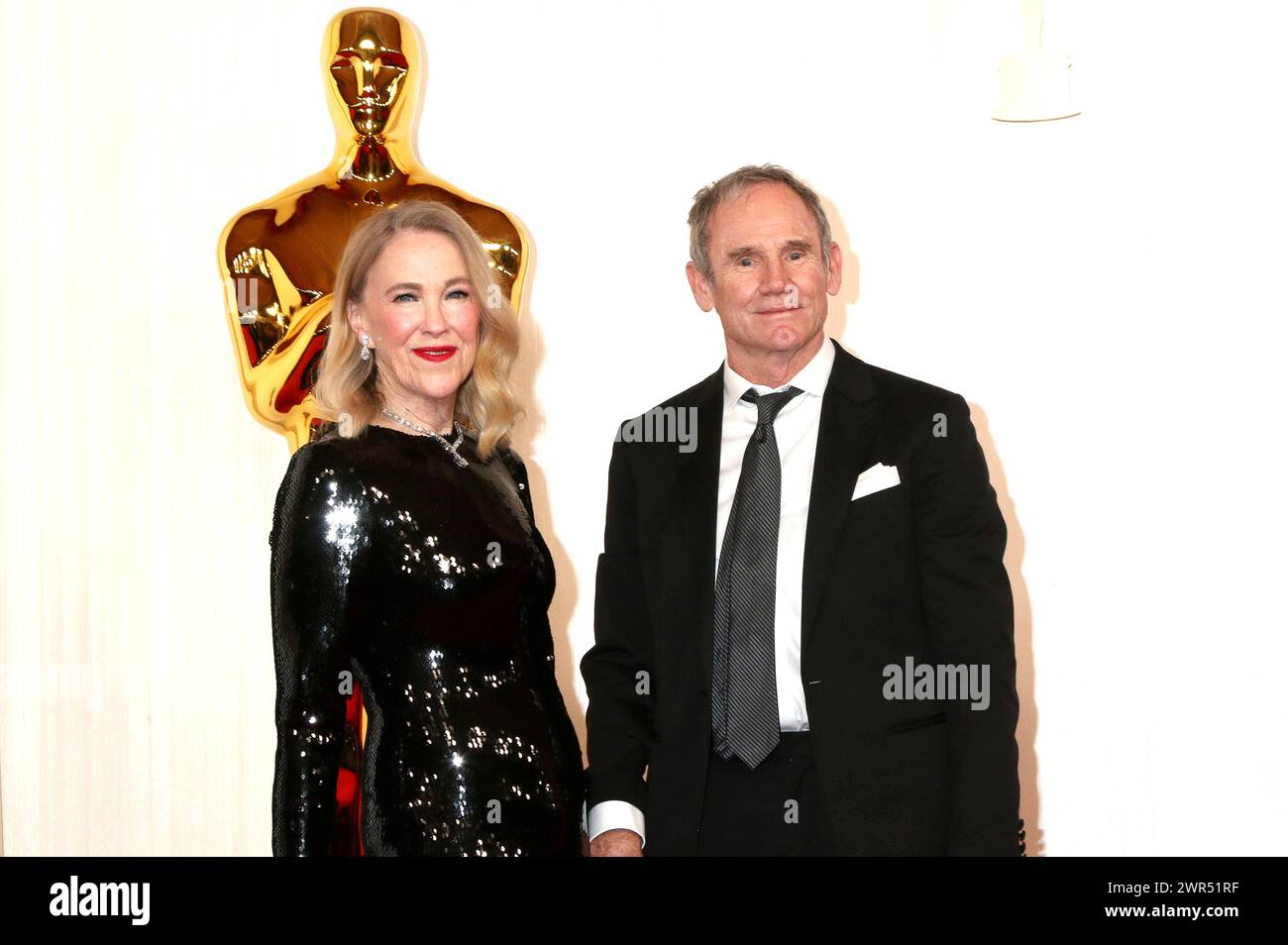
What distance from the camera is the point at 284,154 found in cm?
334

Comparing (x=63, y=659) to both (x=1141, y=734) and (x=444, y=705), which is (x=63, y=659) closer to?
(x=444, y=705)

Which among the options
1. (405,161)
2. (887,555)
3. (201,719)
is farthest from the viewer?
(201,719)

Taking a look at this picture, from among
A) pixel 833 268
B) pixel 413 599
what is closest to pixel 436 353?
pixel 413 599

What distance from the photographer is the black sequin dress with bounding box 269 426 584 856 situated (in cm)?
208

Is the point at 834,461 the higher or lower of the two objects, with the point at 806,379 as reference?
lower

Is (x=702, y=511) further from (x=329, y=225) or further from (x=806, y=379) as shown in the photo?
(x=329, y=225)

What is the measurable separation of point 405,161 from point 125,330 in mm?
907

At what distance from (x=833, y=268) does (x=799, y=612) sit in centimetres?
62

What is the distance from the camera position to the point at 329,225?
2736 millimetres

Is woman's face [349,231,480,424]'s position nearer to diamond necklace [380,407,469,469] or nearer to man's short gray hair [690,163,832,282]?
diamond necklace [380,407,469,469]

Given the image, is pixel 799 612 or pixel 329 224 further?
pixel 329 224

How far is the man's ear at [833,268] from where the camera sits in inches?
101

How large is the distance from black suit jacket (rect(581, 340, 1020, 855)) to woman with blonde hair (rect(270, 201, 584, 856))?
0.20 meters
